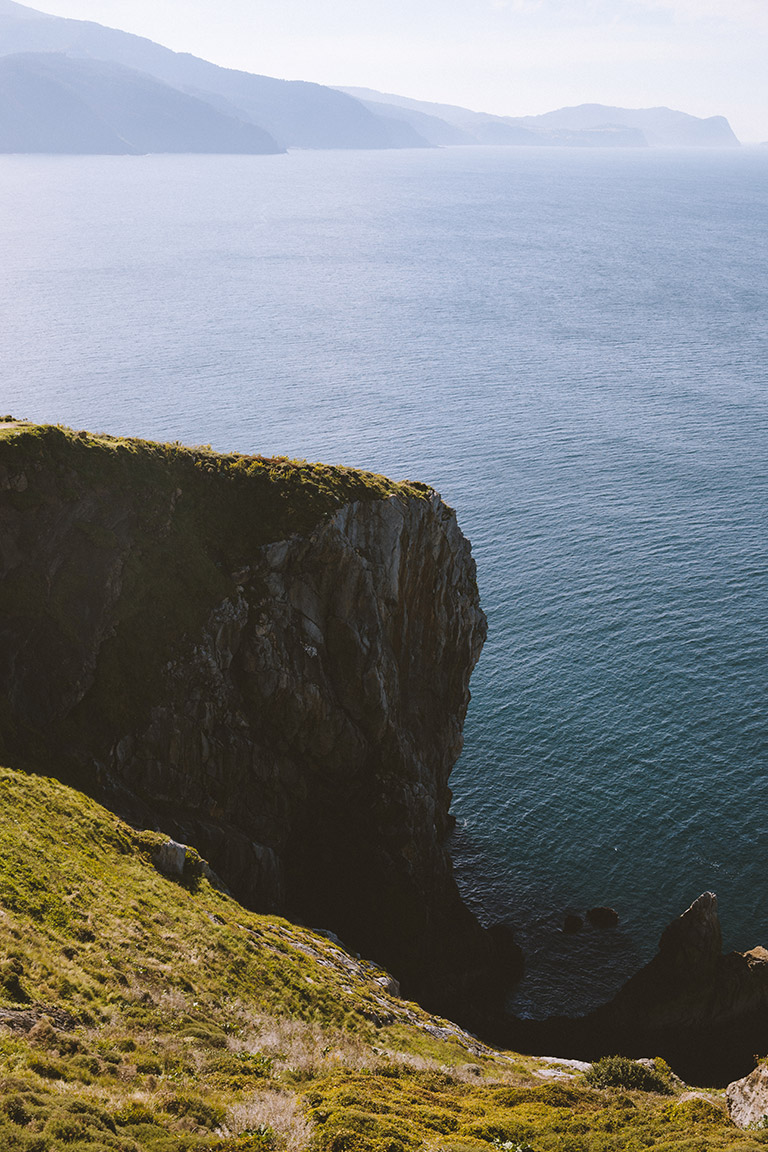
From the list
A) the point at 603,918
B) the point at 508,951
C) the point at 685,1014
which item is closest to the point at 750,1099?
the point at 685,1014

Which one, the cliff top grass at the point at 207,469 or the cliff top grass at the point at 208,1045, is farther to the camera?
the cliff top grass at the point at 207,469

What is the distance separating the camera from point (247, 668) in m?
45.4

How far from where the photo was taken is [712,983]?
4709cm

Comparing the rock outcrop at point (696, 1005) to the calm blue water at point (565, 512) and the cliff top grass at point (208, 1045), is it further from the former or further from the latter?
the cliff top grass at point (208, 1045)

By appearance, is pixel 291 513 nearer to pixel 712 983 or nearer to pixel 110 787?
pixel 110 787

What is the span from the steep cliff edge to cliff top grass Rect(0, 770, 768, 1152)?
17.2 ft

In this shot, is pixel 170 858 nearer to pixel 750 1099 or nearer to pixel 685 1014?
pixel 750 1099

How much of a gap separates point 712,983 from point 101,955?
1389 inches

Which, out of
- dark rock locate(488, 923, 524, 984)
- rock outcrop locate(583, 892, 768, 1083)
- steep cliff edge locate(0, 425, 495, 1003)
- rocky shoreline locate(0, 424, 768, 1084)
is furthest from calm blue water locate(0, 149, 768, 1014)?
steep cliff edge locate(0, 425, 495, 1003)

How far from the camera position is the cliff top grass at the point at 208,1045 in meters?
20.6

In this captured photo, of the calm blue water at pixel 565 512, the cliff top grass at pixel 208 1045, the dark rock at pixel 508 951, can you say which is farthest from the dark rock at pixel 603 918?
the cliff top grass at pixel 208 1045

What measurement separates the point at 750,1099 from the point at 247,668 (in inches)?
1135

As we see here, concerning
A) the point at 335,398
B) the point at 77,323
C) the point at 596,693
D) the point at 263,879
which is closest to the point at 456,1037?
the point at 263,879

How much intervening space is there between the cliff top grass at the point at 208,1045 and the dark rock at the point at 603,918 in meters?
16.1
